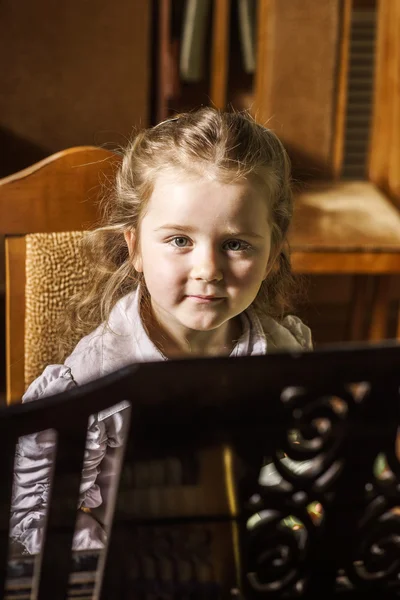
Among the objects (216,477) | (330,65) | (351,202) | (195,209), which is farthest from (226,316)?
(330,65)

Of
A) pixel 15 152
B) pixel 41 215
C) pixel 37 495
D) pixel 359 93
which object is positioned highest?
pixel 359 93

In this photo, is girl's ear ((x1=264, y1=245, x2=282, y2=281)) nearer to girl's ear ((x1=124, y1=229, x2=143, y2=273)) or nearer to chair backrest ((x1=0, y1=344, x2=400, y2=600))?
girl's ear ((x1=124, y1=229, x2=143, y2=273))

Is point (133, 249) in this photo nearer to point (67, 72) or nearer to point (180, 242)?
point (180, 242)

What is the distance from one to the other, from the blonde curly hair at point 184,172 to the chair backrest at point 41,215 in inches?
1.3

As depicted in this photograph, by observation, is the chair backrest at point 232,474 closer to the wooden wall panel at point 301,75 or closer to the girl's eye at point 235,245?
the girl's eye at point 235,245

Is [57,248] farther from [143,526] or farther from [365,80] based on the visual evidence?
[365,80]

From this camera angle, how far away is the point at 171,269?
1.05 meters

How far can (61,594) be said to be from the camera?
22.6 inches

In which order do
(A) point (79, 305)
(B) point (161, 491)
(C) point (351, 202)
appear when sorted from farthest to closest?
(C) point (351, 202), (A) point (79, 305), (B) point (161, 491)

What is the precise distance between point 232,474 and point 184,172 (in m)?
0.59

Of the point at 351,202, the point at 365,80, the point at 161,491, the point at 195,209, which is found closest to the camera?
the point at 161,491

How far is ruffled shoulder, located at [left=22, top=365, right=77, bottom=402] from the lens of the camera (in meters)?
1.09

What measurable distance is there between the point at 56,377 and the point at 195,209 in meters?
0.29

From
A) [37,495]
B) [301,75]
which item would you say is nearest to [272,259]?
[37,495]
